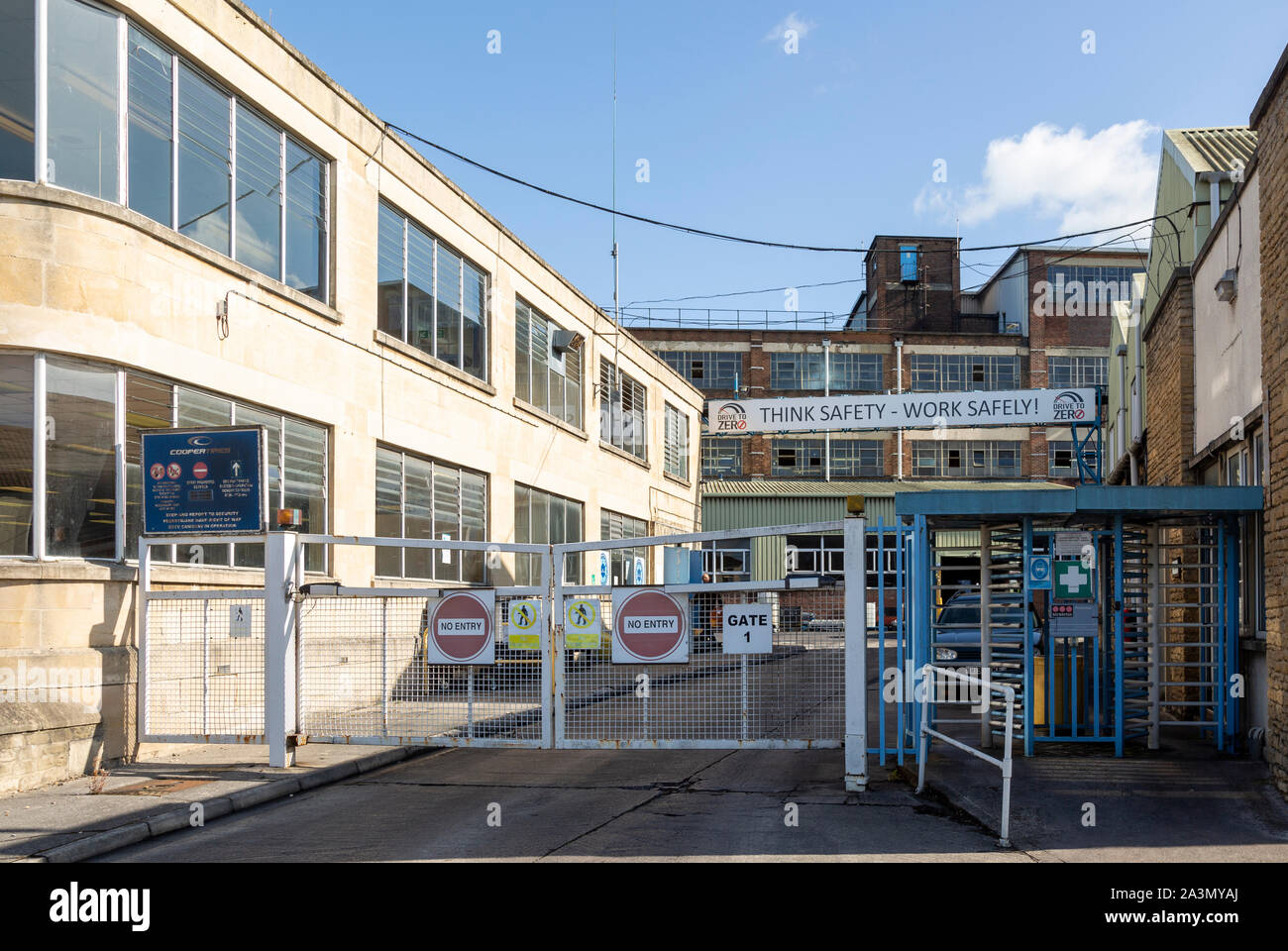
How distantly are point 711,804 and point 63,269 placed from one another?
329 inches

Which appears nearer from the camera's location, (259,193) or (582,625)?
(582,625)

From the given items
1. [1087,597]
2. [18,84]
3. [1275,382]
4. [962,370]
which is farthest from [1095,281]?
[18,84]

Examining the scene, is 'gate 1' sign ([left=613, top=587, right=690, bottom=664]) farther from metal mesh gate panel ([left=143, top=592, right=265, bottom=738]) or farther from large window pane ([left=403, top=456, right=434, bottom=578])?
large window pane ([left=403, top=456, right=434, bottom=578])

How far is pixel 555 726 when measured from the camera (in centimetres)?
1199

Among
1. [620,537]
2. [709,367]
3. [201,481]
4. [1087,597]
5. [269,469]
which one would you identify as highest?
[709,367]

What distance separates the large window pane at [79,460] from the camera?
482 inches

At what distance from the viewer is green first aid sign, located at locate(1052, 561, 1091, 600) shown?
13094mm

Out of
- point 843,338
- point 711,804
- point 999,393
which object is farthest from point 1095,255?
point 711,804

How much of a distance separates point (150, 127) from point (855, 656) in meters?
9.96

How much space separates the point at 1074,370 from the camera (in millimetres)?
62812

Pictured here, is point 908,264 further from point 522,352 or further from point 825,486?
point 522,352

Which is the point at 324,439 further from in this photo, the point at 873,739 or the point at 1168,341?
the point at 1168,341

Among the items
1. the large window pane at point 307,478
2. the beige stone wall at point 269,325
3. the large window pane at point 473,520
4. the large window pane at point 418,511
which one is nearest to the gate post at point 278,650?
the beige stone wall at point 269,325

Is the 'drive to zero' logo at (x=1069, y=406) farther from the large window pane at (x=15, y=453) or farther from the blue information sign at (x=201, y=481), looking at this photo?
the large window pane at (x=15, y=453)
